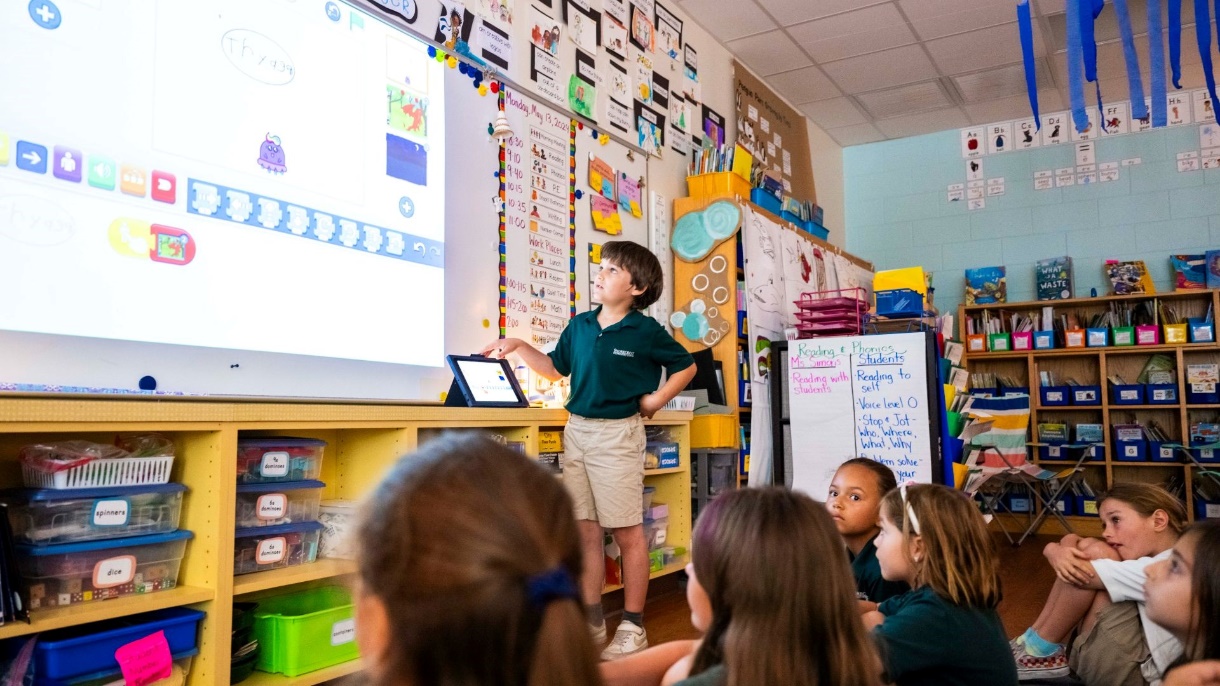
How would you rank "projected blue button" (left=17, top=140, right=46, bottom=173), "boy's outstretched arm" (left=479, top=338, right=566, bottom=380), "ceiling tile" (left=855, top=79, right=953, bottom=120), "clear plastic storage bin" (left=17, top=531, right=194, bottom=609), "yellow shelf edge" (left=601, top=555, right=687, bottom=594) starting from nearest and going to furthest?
"clear plastic storage bin" (left=17, top=531, right=194, bottom=609)
"projected blue button" (left=17, top=140, right=46, bottom=173)
"boy's outstretched arm" (left=479, top=338, right=566, bottom=380)
"yellow shelf edge" (left=601, top=555, right=687, bottom=594)
"ceiling tile" (left=855, top=79, right=953, bottom=120)

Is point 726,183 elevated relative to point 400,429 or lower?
elevated

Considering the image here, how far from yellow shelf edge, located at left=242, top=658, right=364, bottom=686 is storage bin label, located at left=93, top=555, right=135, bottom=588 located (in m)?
0.35

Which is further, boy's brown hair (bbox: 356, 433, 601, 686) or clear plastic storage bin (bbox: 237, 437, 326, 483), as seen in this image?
clear plastic storage bin (bbox: 237, 437, 326, 483)

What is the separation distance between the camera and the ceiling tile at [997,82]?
507 cm

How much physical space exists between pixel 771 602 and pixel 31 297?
1.63 m

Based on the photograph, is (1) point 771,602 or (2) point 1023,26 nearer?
(1) point 771,602

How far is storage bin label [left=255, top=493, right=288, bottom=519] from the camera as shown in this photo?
1891mm

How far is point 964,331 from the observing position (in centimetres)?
586

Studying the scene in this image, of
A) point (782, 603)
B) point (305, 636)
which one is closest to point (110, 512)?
point (305, 636)

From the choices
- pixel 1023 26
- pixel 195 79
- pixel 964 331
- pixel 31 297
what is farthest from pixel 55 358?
pixel 964 331

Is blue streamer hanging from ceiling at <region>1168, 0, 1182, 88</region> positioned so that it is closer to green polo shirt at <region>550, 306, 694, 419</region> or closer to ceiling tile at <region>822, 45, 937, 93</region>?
green polo shirt at <region>550, 306, 694, 419</region>

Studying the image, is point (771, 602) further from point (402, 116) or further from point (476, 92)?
point (476, 92)

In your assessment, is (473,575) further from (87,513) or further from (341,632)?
(341,632)

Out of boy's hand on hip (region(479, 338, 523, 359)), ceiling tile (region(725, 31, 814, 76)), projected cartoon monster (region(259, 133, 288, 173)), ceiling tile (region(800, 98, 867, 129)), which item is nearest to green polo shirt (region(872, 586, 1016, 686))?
boy's hand on hip (region(479, 338, 523, 359))
